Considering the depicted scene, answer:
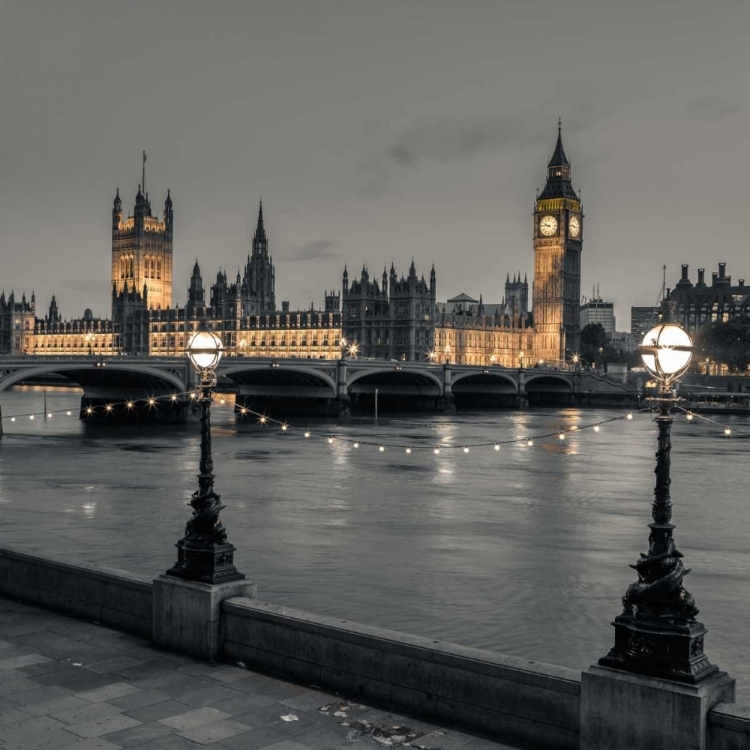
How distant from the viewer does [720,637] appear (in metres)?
15.2

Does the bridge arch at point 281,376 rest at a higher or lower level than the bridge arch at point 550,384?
higher

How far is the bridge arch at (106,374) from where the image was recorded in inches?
2184

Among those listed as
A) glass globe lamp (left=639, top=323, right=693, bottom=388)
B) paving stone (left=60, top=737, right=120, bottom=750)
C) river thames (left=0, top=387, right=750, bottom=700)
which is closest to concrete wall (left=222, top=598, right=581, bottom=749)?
paving stone (left=60, top=737, right=120, bottom=750)

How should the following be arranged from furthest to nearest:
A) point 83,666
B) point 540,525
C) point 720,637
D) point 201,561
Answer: point 540,525
point 720,637
point 201,561
point 83,666

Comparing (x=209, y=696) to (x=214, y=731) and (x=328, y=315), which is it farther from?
(x=328, y=315)

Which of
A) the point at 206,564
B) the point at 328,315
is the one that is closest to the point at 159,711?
the point at 206,564

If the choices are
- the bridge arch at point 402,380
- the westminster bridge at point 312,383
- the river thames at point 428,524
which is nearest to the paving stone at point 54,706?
the river thames at point 428,524

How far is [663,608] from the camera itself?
270 inches

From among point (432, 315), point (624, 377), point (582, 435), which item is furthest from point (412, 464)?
point (432, 315)

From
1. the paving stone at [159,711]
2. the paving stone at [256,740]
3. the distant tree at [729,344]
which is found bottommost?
the paving stone at [256,740]

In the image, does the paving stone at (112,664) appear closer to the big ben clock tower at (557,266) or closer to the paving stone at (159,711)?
the paving stone at (159,711)

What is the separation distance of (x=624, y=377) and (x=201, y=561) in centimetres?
11506

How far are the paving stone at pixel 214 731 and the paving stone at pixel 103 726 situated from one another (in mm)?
492

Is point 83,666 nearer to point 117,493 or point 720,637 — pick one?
point 720,637
